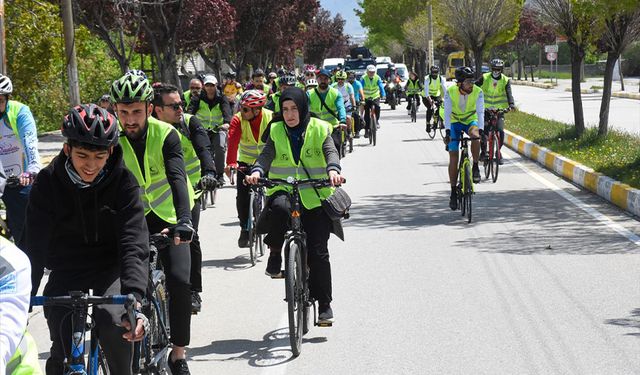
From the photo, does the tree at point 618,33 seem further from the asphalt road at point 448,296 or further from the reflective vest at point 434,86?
the reflective vest at point 434,86

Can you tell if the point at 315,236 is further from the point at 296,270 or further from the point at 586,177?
the point at 586,177

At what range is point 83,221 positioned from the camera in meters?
4.73

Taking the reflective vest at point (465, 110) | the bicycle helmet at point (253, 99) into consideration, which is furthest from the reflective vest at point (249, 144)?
the reflective vest at point (465, 110)

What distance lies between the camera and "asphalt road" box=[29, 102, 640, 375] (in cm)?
703

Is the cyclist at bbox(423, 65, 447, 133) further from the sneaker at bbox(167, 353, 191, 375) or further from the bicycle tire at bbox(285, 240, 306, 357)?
the sneaker at bbox(167, 353, 191, 375)

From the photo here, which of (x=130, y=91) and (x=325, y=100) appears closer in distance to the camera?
(x=130, y=91)

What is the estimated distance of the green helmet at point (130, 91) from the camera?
6.11 meters

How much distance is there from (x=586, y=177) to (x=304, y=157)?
9442mm

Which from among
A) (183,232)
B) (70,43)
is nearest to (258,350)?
(183,232)

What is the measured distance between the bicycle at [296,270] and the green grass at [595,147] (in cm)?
769

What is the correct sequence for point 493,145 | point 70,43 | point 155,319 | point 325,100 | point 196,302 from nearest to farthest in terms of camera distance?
1. point 155,319
2. point 196,302
3. point 493,145
4. point 325,100
5. point 70,43

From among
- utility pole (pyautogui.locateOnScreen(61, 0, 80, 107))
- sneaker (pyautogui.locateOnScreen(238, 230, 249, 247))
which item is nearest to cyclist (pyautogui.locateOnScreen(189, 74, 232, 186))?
utility pole (pyautogui.locateOnScreen(61, 0, 80, 107))

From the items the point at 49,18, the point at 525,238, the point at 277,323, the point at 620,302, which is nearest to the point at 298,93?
the point at 277,323

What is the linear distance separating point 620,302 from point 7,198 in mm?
4819
